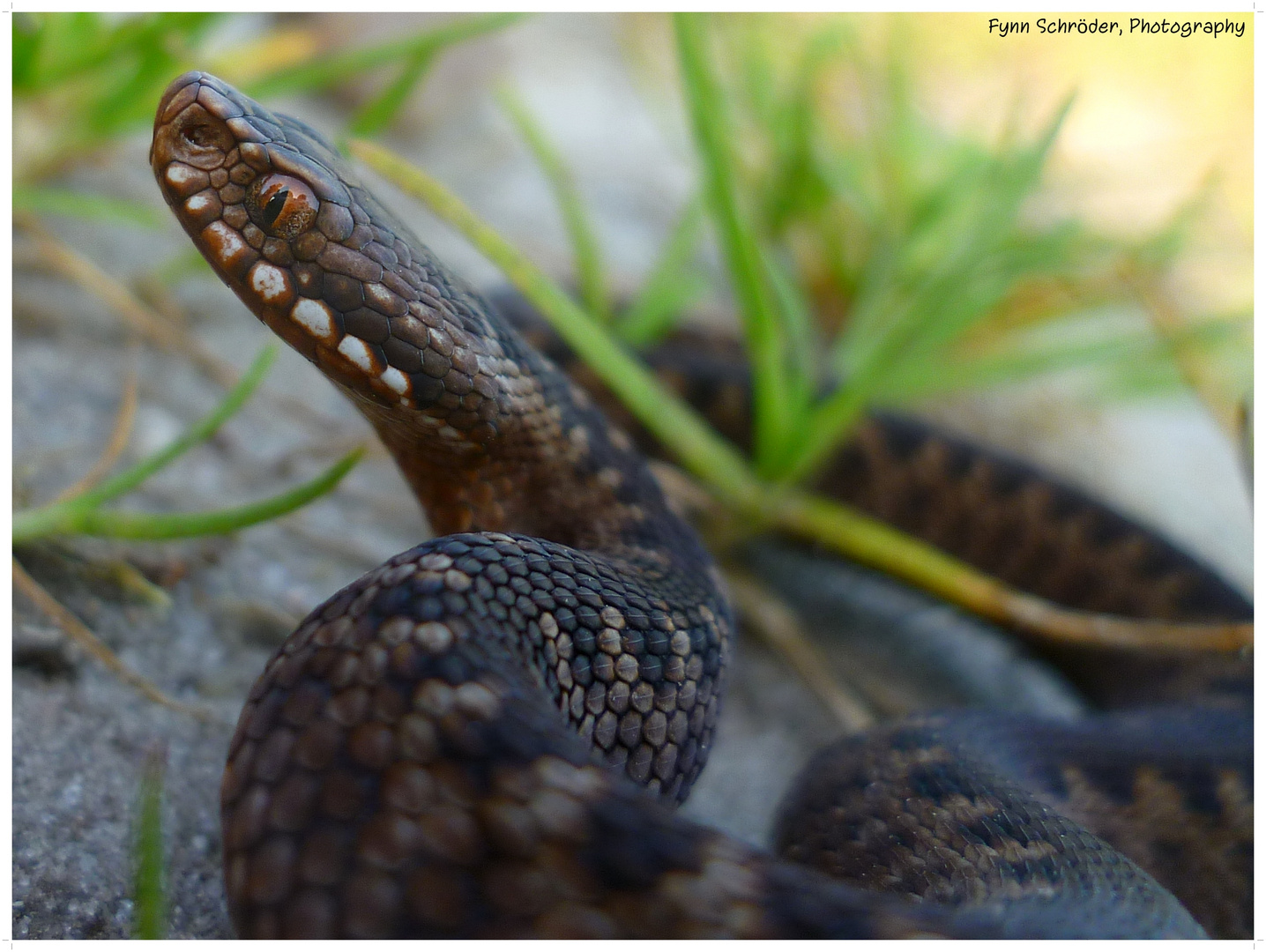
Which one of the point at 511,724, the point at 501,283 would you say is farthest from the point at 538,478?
the point at 501,283

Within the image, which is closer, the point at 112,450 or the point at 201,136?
the point at 201,136

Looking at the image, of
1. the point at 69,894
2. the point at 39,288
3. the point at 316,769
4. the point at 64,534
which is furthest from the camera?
the point at 39,288

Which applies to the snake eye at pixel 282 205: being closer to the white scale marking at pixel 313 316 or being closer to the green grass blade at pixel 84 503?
the white scale marking at pixel 313 316

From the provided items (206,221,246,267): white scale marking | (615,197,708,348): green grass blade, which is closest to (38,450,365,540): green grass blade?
(206,221,246,267): white scale marking

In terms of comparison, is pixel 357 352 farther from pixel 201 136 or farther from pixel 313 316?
pixel 201 136

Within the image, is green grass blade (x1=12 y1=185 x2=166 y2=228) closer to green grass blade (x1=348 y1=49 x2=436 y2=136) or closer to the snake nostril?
green grass blade (x1=348 y1=49 x2=436 y2=136)

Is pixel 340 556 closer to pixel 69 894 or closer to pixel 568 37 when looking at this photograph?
pixel 69 894

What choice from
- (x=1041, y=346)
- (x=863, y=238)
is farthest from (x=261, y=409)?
(x=1041, y=346)
